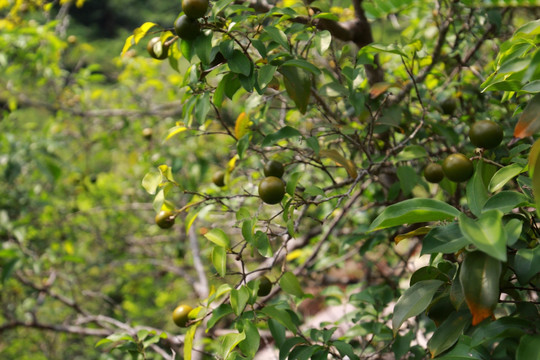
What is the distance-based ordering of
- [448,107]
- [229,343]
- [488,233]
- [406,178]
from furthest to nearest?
[448,107]
[406,178]
[229,343]
[488,233]

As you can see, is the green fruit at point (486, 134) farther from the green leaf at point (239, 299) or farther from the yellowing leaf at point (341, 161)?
the green leaf at point (239, 299)

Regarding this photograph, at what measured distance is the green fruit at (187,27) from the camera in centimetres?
94

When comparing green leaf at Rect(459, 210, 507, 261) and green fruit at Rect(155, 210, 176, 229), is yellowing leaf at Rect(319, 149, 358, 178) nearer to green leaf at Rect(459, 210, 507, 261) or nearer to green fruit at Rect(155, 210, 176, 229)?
green fruit at Rect(155, 210, 176, 229)

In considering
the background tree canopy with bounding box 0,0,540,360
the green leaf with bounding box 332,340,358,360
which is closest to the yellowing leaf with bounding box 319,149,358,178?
the background tree canopy with bounding box 0,0,540,360

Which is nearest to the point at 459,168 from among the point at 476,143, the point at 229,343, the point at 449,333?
the point at 476,143

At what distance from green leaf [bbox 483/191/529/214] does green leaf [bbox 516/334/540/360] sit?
170 millimetres

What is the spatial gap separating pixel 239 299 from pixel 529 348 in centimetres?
49

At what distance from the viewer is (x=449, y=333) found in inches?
28.7

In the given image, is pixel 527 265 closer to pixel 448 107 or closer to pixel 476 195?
pixel 476 195

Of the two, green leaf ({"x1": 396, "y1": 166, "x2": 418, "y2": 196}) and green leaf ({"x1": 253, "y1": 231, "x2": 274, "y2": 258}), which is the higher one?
green leaf ({"x1": 253, "y1": 231, "x2": 274, "y2": 258})

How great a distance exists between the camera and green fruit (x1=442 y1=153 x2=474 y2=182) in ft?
2.86

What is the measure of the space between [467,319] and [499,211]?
0.21 m

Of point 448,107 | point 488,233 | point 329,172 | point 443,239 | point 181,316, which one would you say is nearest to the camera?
point 488,233

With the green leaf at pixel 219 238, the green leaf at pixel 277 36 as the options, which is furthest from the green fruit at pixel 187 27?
the green leaf at pixel 219 238
